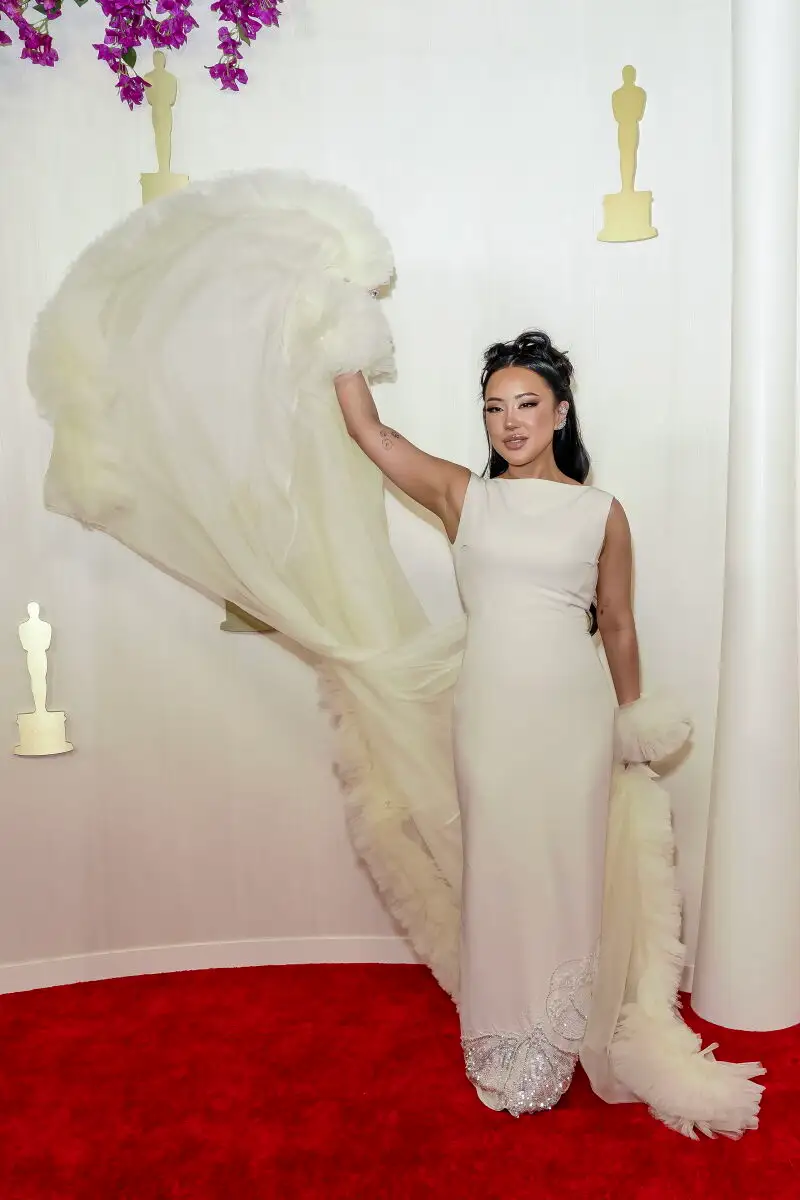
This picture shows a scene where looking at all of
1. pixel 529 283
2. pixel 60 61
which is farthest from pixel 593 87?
pixel 60 61

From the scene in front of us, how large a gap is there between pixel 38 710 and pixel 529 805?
1.56 m

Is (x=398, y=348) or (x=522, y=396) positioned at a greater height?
(x=398, y=348)

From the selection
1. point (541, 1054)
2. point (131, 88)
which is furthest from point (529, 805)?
point (131, 88)

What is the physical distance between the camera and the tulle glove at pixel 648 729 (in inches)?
108

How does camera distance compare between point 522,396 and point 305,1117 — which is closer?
point 305,1117

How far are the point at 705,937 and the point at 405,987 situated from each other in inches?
35.9

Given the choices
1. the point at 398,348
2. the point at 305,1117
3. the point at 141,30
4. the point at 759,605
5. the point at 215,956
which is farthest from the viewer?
the point at 215,956

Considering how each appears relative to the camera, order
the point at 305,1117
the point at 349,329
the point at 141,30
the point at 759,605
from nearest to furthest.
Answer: the point at 305,1117 → the point at 349,329 → the point at 759,605 → the point at 141,30

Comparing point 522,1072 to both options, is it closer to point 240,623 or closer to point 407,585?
point 407,585

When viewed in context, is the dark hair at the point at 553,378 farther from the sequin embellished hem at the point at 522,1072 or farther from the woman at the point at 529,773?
the sequin embellished hem at the point at 522,1072

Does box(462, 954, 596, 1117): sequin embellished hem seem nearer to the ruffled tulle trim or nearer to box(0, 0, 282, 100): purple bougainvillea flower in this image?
the ruffled tulle trim

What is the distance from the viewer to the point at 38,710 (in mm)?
3293

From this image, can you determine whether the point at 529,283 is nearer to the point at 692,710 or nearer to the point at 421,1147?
the point at 692,710

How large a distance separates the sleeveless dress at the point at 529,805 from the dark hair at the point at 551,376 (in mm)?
268
